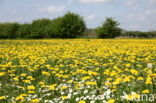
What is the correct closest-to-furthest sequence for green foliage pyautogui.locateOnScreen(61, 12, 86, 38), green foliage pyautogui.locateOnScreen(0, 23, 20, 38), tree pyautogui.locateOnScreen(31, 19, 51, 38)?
green foliage pyautogui.locateOnScreen(61, 12, 86, 38) < tree pyautogui.locateOnScreen(31, 19, 51, 38) < green foliage pyautogui.locateOnScreen(0, 23, 20, 38)

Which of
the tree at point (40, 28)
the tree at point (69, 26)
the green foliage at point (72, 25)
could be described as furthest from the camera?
the tree at point (40, 28)

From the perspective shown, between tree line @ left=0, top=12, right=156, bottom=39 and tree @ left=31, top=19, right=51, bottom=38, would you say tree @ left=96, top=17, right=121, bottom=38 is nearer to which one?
tree line @ left=0, top=12, right=156, bottom=39

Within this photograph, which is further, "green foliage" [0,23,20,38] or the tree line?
"green foliage" [0,23,20,38]

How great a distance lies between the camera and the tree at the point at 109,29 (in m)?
50.5

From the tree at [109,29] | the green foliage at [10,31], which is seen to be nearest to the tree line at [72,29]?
the tree at [109,29]

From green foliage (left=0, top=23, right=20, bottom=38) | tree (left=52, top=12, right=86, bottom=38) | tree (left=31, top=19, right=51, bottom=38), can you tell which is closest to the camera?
tree (left=52, top=12, right=86, bottom=38)

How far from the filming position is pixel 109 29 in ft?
168

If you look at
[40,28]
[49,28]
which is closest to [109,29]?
[49,28]

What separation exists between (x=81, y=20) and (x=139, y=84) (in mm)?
46774

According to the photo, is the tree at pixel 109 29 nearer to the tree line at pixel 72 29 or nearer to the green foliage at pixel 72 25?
the tree line at pixel 72 29

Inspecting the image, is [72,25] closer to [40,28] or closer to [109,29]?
[109,29]

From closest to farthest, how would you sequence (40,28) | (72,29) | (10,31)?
(72,29) < (40,28) < (10,31)

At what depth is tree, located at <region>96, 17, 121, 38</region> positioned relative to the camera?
50469mm

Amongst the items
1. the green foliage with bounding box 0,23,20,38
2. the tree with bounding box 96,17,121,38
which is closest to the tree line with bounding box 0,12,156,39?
the tree with bounding box 96,17,121,38
